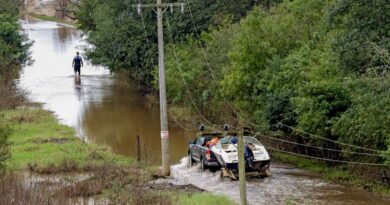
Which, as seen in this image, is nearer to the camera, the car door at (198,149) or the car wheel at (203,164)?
the car wheel at (203,164)

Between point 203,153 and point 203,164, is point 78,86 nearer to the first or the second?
point 203,164

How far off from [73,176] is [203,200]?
21.3 ft

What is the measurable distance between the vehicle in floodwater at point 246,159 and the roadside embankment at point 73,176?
1845 mm

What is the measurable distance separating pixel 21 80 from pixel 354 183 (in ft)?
133

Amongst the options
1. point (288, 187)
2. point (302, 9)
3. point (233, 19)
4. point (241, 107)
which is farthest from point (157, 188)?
point (233, 19)

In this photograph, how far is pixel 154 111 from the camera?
42125mm

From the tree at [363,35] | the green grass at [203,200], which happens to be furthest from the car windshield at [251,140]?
the tree at [363,35]

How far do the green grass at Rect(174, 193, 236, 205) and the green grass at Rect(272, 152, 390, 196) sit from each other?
4.98 metres

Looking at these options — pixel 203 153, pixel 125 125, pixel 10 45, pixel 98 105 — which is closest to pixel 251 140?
pixel 203 153

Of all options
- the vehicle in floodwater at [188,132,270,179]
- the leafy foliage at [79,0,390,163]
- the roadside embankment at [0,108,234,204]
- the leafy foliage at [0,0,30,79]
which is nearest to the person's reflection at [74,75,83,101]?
the leafy foliage at [79,0,390,163]

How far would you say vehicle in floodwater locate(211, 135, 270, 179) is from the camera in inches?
939

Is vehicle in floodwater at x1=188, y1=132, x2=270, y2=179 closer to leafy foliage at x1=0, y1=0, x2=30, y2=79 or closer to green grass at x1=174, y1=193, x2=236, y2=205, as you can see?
green grass at x1=174, y1=193, x2=236, y2=205

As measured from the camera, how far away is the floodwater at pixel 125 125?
2217 centimetres

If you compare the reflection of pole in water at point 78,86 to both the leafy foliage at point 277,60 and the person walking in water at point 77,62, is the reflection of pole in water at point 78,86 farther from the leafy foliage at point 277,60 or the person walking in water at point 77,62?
the leafy foliage at point 277,60
